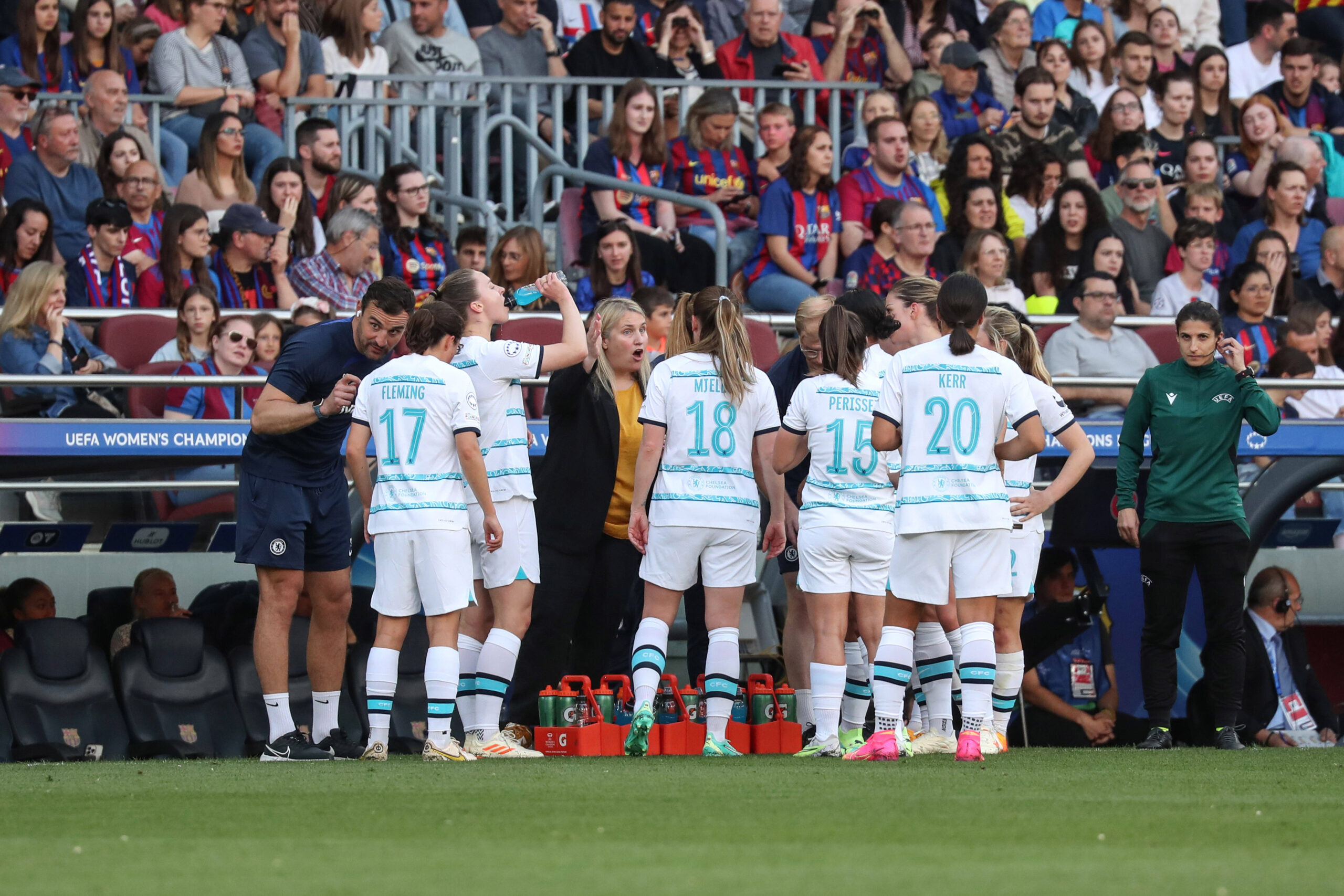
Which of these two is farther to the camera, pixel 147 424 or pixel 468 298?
pixel 147 424

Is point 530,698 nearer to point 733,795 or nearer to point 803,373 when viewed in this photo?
point 803,373

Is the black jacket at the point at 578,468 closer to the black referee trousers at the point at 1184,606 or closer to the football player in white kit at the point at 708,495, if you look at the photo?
the football player in white kit at the point at 708,495

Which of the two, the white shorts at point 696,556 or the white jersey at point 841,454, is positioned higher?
the white jersey at point 841,454

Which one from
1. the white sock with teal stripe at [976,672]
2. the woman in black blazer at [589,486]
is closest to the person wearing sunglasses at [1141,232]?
the woman in black blazer at [589,486]

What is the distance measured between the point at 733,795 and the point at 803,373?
3.23 m

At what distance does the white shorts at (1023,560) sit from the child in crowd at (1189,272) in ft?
16.2

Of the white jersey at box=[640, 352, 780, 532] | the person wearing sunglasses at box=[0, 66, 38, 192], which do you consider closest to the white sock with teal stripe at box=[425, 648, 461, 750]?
the white jersey at box=[640, 352, 780, 532]

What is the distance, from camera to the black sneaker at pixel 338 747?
7.79 metres

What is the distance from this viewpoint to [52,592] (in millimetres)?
10859

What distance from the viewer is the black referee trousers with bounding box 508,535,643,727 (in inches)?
322

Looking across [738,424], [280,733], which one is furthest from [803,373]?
[280,733]

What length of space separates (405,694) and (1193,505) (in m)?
4.14

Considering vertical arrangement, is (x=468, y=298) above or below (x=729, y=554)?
above

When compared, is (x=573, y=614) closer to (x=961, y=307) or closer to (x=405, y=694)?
(x=405, y=694)
